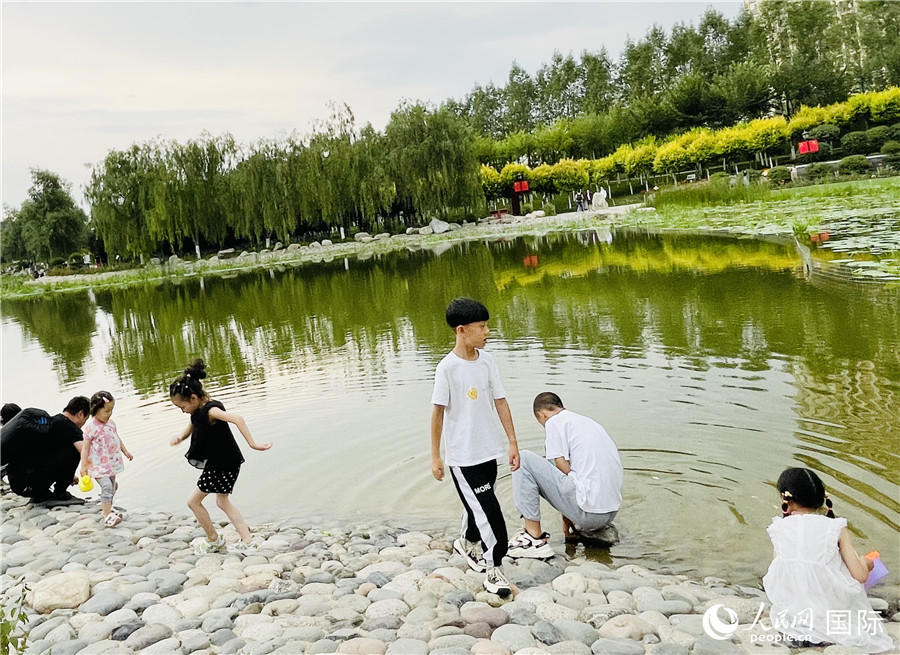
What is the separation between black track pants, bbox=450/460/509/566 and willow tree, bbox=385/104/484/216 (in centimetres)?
3967

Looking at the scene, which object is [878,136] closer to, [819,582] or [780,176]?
[780,176]

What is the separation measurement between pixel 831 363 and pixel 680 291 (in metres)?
5.73

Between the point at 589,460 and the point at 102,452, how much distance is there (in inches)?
153

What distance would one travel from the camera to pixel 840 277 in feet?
39.2

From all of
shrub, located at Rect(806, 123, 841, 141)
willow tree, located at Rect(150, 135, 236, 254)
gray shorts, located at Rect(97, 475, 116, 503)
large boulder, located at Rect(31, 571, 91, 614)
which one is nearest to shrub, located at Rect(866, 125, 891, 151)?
shrub, located at Rect(806, 123, 841, 141)

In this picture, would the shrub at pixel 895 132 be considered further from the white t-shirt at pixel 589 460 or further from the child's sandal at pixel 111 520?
the child's sandal at pixel 111 520

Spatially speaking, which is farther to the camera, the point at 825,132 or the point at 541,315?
the point at 825,132

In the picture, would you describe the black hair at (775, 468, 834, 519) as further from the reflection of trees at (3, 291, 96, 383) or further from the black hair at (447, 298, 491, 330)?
the reflection of trees at (3, 291, 96, 383)

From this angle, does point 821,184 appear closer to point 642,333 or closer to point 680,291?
point 680,291

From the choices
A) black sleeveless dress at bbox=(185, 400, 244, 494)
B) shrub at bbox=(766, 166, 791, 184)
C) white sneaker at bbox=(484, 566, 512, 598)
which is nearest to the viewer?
white sneaker at bbox=(484, 566, 512, 598)

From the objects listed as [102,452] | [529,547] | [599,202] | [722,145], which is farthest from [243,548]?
[722,145]

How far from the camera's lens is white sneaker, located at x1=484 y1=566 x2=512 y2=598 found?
151 inches

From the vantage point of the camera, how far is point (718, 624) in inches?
133

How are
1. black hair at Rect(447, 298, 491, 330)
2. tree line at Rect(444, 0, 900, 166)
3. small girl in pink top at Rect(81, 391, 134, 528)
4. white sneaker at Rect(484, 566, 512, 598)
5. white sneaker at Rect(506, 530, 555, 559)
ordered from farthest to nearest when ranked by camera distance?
tree line at Rect(444, 0, 900, 166) → small girl in pink top at Rect(81, 391, 134, 528) → white sneaker at Rect(506, 530, 555, 559) → black hair at Rect(447, 298, 491, 330) → white sneaker at Rect(484, 566, 512, 598)
